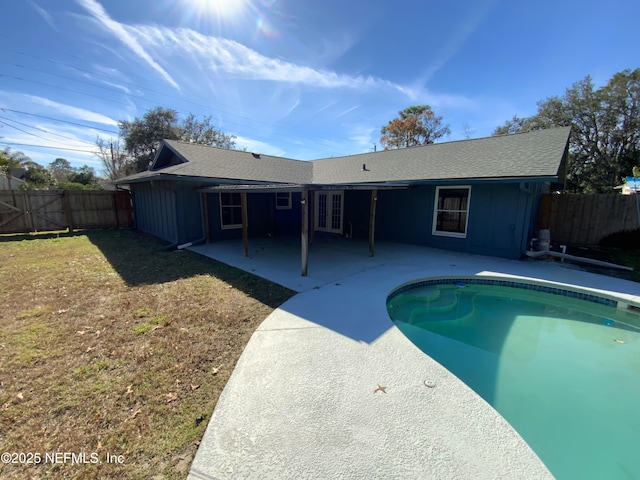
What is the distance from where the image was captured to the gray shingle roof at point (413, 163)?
7.93 m

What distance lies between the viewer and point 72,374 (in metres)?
2.95

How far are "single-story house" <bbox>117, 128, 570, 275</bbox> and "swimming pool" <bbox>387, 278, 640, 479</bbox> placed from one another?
260 cm

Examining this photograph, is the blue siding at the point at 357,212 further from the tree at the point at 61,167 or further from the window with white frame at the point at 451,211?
the tree at the point at 61,167

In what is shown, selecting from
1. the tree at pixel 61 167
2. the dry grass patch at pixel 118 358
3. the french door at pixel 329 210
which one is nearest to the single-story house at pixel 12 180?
the tree at pixel 61 167

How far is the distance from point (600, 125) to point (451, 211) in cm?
1999

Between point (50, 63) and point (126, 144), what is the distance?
773 cm

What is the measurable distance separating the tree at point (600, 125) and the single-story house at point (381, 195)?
43.6 feet

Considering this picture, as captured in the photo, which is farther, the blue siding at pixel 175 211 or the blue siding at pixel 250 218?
the blue siding at pixel 250 218

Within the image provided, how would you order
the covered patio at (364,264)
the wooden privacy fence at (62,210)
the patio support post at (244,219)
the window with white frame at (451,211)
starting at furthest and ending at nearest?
1. the wooden privacy fence at (62,210)
2. the window with white frame at (451,211)
3. the patio support post at (244,219)
4. the covered patio at (364,264)

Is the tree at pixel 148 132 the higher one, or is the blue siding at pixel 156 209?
the tree at pixel 148 132

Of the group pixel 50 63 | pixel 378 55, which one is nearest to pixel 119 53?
pixel 50 63

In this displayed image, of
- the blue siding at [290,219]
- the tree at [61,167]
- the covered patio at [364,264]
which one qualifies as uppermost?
the tree at [61,167]

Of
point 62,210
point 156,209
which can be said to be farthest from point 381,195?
point 62,210

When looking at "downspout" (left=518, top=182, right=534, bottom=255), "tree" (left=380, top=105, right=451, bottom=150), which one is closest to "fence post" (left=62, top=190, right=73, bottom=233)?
"downspout" (left=518, top=182, right=534, bottom=255)
